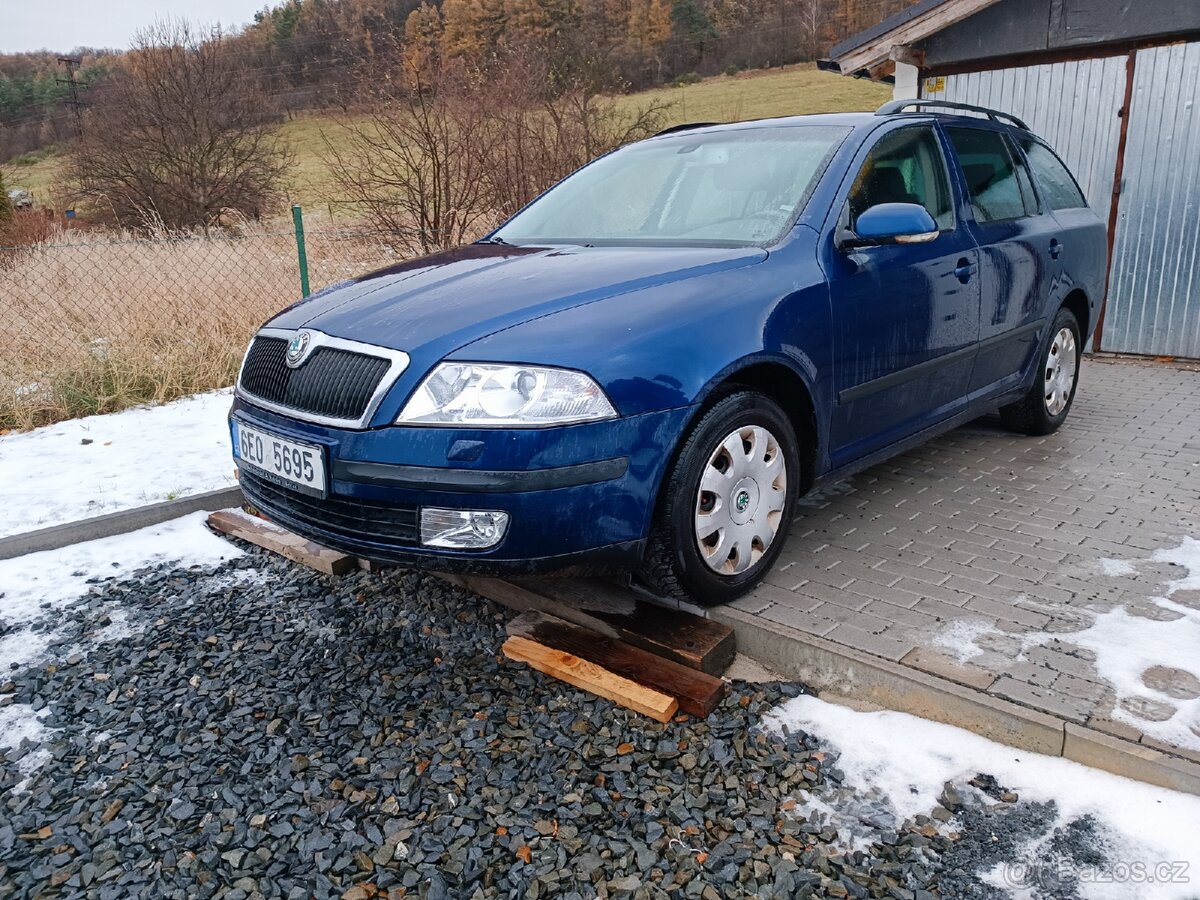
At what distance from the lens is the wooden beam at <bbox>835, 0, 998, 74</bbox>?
23.5 ft

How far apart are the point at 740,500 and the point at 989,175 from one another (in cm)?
252

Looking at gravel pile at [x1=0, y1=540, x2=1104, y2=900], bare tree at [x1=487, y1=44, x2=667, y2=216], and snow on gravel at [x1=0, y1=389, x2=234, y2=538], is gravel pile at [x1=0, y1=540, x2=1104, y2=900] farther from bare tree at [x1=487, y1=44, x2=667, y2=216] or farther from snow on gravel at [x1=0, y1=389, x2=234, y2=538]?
bare tree at [x1=487, y1=44, x2=667, y2=216]

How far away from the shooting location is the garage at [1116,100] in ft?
22.4

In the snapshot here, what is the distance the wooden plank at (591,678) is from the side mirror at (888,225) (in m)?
1.78

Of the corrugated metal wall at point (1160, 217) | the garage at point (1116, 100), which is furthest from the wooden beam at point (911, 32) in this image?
the corrugated metal wall at point (1160, 217)

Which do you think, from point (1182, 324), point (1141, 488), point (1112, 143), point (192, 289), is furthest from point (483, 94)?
point (1141, 488)

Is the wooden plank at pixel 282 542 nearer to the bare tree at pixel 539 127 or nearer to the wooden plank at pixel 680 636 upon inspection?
the wooden plank at pixel 680 636

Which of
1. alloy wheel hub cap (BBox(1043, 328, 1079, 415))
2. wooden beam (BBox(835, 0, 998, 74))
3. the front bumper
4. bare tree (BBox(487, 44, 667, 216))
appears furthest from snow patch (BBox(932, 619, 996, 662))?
bare tree (BBox(487, 44, 667, 216))

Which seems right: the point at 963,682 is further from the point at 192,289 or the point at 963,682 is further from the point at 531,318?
the point at 192,289

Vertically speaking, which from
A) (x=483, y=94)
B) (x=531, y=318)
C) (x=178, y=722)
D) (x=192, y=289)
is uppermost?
(x=483, y=94)

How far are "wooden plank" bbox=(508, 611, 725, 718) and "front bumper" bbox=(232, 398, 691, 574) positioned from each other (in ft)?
1.09

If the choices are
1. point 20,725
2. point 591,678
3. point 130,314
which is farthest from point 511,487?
point 130,314

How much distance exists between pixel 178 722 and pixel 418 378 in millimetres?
1304

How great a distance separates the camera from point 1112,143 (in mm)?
7184
